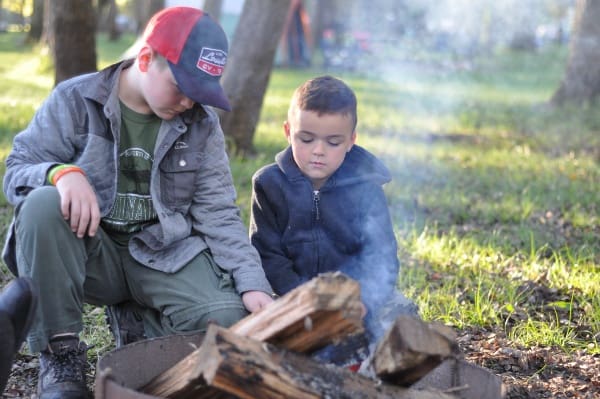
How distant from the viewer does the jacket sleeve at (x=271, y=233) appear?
319 centimetres

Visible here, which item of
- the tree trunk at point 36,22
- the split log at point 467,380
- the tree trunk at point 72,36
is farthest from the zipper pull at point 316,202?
the tree trunk at point 36,22

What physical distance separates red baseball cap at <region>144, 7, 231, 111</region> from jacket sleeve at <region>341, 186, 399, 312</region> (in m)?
0.84

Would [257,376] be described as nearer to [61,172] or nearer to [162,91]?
[61,172]

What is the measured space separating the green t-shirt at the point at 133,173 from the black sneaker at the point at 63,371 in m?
0.50

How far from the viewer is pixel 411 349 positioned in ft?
6.86

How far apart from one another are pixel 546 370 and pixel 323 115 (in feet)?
4.89

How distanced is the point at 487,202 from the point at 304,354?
15.1ft

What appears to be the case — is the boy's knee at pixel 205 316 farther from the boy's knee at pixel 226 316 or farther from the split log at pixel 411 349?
the split log at pixel 411 349

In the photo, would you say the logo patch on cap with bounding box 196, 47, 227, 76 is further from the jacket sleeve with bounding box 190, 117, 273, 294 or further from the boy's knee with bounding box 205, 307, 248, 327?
the boy's knee with bounding box 205, 307, 248, 327

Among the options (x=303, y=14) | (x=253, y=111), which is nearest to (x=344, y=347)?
(x=253, y=111)

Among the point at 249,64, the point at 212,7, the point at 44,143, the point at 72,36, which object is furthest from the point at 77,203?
the point at 212,7

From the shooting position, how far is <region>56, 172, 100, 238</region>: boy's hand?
2629 millimetres

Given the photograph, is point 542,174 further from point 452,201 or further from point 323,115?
point 323,115

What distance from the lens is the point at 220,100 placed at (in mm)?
2818
